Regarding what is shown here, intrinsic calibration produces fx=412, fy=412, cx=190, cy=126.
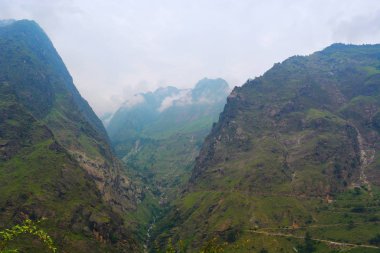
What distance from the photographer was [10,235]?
1368 inches

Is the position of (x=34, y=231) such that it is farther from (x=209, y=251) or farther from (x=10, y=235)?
(x=209, y=251)

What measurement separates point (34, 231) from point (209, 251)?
17.4 meters

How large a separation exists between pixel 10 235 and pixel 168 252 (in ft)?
51.6

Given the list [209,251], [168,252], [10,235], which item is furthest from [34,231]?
[209,251]

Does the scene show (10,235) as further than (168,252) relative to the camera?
No

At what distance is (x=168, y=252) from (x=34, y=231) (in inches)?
539

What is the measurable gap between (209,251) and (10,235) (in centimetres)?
1935

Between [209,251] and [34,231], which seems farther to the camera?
[209,251]

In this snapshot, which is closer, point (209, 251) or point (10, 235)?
point (10, 235)

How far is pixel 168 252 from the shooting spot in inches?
1687

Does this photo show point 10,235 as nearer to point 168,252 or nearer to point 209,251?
point 168,252

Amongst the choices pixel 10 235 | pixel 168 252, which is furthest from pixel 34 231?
pixel 168 252

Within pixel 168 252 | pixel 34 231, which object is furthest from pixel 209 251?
pixel 34 231
